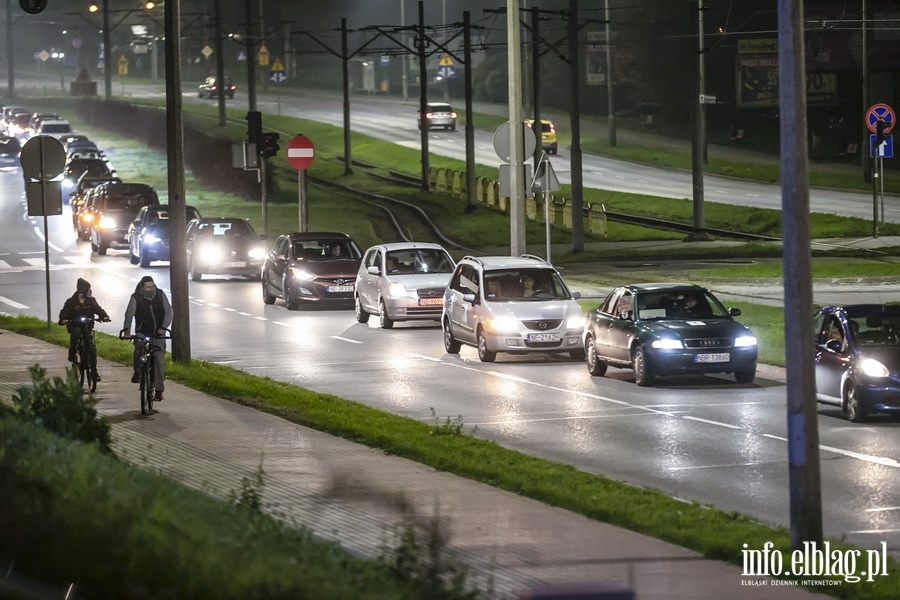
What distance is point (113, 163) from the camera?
85000mm

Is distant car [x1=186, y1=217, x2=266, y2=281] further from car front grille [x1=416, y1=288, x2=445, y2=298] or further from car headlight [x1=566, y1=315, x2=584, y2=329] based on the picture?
car headlight [x1=566, y1=315, x2=584, y2=329]

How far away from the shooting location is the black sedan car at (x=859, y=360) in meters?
17.6

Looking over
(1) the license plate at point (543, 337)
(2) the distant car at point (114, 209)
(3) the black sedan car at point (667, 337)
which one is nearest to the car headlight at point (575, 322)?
(1) the license plate at point (543, 337)

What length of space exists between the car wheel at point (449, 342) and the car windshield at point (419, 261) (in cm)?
483

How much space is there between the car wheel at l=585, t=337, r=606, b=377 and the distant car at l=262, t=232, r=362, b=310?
12.2 metres

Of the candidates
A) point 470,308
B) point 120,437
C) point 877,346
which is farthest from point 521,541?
point 470,308

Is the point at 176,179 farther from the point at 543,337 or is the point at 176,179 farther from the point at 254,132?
the point at 254,132

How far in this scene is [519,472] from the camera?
1332 cm

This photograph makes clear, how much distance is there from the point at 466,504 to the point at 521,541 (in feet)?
5.05

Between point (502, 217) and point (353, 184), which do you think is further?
point (353, 184)

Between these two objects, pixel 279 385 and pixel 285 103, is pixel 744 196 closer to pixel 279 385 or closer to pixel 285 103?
pixel 279 385

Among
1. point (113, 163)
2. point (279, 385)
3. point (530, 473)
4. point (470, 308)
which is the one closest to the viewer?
point (530, 473)

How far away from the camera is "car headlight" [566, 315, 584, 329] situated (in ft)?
81.2

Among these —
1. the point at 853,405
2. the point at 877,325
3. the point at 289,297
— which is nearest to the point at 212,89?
the point at 289,297
